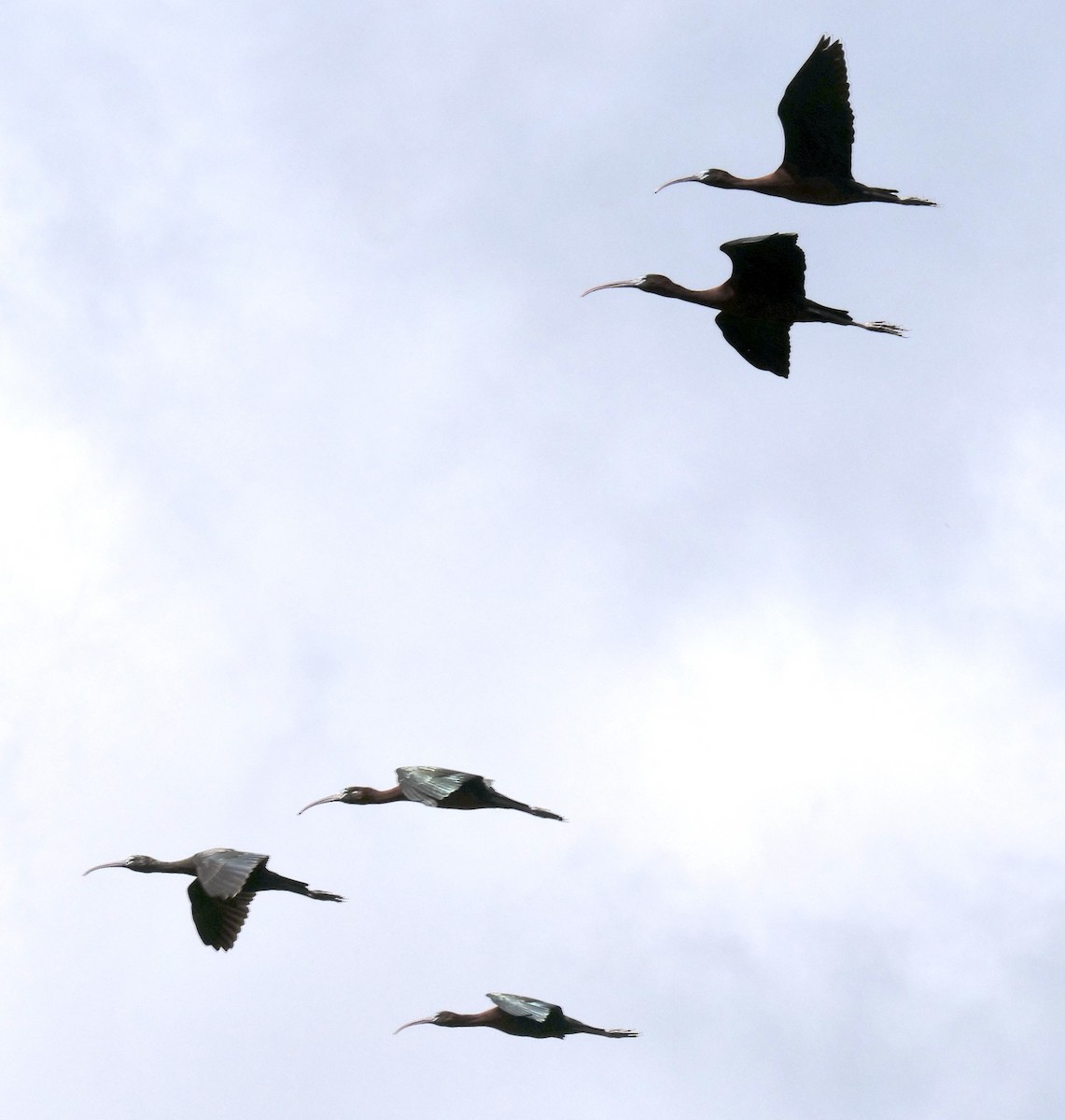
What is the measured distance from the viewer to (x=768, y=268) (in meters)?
24.5

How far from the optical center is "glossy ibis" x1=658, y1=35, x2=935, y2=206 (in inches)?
912

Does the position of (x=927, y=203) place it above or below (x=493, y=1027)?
above

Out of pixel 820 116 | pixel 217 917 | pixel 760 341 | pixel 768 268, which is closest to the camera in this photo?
pixel 820 116

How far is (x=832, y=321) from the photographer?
25.3m

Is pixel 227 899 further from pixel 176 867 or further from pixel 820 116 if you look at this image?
pixel 820 116

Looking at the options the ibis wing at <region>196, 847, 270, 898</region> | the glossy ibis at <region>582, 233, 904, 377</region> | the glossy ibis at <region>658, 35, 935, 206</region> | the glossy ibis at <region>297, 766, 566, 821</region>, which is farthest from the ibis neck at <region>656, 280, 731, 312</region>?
the ibis wing at <region>196, 847, 270, 898</region>

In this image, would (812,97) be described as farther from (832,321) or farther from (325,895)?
(325,895)

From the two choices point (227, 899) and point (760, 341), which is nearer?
point (227, 899)

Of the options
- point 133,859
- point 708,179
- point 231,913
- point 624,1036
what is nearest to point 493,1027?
point 624,1036

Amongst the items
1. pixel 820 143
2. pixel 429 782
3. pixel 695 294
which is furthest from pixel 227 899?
pixel 820 143

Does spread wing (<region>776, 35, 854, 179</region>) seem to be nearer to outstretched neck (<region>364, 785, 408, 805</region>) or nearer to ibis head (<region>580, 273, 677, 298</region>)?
ibis head (<region>580, 273, 677, 298</region>)

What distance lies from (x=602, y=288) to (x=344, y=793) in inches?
356

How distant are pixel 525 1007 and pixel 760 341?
32.2 feet

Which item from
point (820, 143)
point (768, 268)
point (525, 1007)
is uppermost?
point (820, 143)
